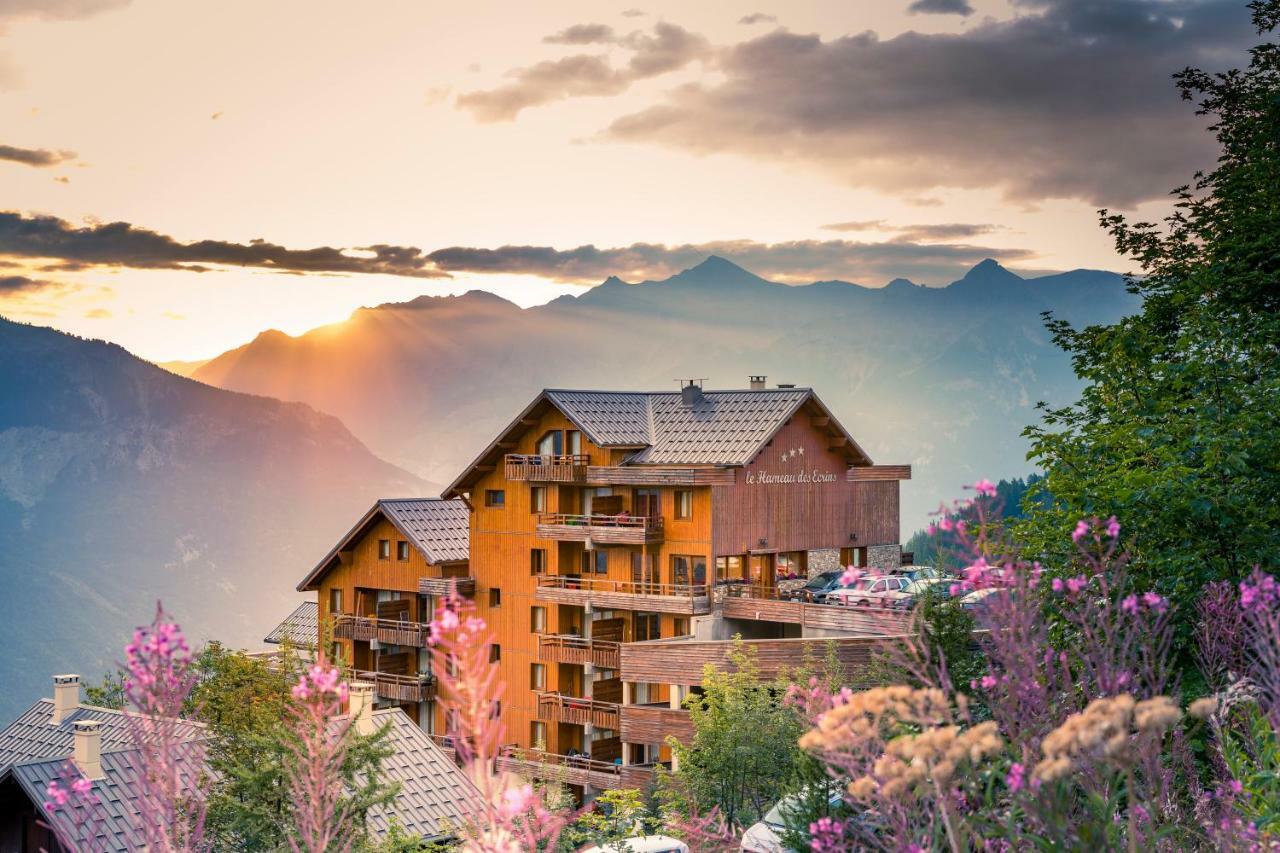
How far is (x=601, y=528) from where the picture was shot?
50812 millimetres

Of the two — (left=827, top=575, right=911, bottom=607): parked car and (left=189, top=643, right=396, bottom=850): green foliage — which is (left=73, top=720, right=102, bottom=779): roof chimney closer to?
(left=189, top=643, right=396, bottom=850): green foliage

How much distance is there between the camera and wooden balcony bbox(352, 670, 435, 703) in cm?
5775

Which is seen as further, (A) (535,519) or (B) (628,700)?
(A) (535,519)

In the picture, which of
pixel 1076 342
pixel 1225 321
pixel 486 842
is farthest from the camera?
pixel 1076 342

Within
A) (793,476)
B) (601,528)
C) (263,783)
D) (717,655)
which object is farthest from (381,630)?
(263,783)

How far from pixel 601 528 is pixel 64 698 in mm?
18969

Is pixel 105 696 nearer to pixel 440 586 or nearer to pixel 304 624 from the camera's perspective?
pixel 304 624

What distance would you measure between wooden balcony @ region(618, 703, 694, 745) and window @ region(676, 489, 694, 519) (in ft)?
26.6

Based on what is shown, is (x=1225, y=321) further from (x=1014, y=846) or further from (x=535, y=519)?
(x=535, y=519)

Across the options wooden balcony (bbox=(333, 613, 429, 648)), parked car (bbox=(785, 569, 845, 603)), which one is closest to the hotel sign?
parked car (bbox=(785, 569, 845, 603))

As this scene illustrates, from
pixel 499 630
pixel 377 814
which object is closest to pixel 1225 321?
pixel 377 814

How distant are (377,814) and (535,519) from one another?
2324cm

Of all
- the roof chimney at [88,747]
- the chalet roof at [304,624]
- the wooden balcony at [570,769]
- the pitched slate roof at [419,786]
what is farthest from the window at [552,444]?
the roof chimney at [88,747]

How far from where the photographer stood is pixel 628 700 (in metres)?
46.1
